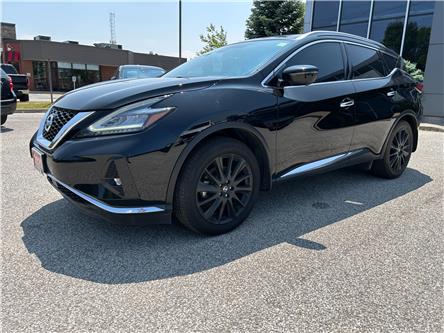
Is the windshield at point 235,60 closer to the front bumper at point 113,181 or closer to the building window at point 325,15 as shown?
the front bumper at point 113,181

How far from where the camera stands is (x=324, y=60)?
3648 mm

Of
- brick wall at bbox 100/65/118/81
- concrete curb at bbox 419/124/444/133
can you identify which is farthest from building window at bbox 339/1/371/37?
brick wall at bbox 100/65/118/81

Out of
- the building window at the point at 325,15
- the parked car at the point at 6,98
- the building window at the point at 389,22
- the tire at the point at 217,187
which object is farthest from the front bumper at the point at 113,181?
the building window at the point at 325,15

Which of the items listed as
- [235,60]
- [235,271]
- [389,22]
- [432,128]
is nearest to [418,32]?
[389,22]

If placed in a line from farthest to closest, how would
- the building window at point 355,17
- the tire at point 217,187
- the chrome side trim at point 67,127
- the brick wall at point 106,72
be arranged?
1. the brick wall at point 106,72
2. the building window at point 355,17
3. the tire at point 217,187
4. the chrome side trim at point 67,127

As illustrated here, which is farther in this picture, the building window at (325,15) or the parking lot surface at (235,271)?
the building window at (325,15)

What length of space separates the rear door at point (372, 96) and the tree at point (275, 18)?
55.8 feet

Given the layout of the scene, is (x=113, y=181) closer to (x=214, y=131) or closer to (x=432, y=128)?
(x=214, y=131)

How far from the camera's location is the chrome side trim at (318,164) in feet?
10.9

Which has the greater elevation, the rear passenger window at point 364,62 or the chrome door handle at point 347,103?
the rear passenger window at point 364,62

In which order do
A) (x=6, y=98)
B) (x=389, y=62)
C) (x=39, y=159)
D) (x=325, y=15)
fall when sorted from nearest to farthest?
(x=39, y=159)
(x=389, y=62)
(x=6, y=98)
(x=325, y=15)

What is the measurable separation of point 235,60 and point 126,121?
1525 mm

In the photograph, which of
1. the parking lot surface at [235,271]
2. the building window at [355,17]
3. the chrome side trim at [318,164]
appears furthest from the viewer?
the building window at [355,17]

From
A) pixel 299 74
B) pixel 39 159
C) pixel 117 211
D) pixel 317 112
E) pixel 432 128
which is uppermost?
pixel 299 74
